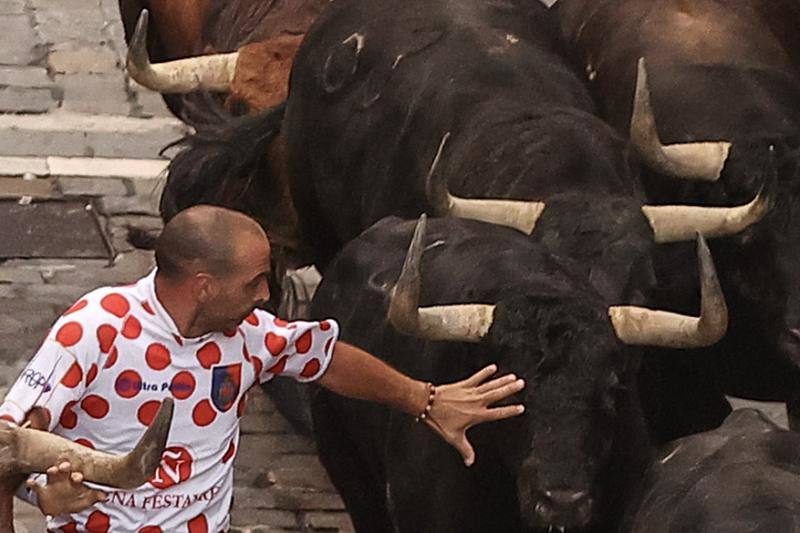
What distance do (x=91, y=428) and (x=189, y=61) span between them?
3846 millimetres

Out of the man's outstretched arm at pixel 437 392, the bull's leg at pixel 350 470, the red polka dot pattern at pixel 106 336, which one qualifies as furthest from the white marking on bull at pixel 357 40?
the red polka dot pattern at pixel 106 336

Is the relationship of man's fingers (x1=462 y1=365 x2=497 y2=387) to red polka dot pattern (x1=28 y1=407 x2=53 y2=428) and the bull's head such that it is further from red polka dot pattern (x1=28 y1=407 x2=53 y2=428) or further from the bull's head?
red polka dot pattern (x1=28 y1=407 x2=53 y2=428)

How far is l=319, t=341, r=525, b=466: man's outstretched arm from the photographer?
5789mm

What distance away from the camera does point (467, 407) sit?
5.80 metres

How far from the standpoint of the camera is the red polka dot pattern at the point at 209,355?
5637mm

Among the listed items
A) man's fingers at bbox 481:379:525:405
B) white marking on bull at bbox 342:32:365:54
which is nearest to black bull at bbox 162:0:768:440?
white marking on bull at bbox 342:32:365:54

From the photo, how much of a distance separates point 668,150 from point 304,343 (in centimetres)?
220

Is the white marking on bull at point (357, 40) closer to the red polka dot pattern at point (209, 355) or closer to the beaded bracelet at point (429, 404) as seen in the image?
the beaded bracelet at point (429, 404)

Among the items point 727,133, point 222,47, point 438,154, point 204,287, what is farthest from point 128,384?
point 222,47

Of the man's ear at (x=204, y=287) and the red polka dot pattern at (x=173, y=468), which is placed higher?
the man's ear at (x=204, y=287)

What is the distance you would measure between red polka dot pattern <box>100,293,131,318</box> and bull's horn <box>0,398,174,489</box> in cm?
56

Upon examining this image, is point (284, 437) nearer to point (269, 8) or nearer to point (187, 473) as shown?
point (269, 8)

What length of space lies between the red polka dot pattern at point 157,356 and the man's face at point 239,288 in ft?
0.41

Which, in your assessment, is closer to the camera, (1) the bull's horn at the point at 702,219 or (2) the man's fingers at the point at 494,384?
(2) the man's fingers at the point at 494,384
